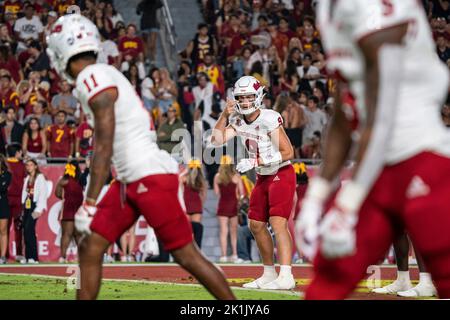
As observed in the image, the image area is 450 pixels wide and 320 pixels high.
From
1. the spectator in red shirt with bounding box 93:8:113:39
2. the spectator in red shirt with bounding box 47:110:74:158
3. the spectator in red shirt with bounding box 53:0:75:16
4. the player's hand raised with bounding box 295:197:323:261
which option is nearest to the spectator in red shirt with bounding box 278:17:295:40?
the spectator in red shirt with bounding box 93:8:113:39

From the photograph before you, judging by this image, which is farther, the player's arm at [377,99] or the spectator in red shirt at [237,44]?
the spectator in red shirt at [237,44]

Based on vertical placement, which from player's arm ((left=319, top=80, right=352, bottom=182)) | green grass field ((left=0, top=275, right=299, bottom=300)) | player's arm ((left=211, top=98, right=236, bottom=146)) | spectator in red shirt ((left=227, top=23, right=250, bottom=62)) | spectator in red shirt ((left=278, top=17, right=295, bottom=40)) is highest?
spectator in red shirt ((left=278, top=17, right=295, bottom=40))

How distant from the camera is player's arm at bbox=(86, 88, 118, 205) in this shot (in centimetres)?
615

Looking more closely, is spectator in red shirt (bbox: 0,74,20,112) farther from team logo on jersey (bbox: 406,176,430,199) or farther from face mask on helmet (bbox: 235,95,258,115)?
team logo on jersey (bbox: 406,176,430,199)

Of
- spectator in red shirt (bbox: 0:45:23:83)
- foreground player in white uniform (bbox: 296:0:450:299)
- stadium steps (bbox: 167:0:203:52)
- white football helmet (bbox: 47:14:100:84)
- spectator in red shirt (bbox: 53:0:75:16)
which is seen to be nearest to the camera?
foreground player in white uniform (bbox: 296:0:450:299)

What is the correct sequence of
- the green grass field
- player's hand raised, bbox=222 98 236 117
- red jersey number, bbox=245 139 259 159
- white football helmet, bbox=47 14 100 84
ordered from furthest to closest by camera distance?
player's hand raised, bbox=222 98 236 117 < red jersey number, bbox=245 139 259 159 < the green grass field < white football helmet, bbox=47 14 100 84

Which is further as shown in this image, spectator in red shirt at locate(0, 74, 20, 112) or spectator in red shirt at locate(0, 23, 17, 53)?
spectator in red shirt at locate(0, 23, 17, 53)

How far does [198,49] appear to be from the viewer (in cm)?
2067

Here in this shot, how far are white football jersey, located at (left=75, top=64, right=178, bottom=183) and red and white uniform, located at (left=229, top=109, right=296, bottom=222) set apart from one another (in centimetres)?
371

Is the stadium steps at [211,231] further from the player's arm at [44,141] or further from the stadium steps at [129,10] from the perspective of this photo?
the stadium steps at [129,10]

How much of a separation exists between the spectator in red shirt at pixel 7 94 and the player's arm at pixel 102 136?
12304 mm

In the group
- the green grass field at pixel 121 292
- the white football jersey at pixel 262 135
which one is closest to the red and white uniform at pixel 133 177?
the green grass field at pixel 121 292

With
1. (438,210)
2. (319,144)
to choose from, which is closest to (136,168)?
(438,210)

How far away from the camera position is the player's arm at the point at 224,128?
34.6 feet
